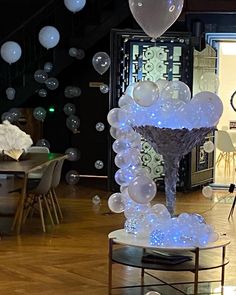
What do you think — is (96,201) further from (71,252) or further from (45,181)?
(71,252)

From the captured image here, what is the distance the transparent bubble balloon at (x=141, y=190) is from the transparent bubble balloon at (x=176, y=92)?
71cm

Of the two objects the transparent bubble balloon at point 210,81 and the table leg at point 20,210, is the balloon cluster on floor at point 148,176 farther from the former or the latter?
the table leg at point 20,210

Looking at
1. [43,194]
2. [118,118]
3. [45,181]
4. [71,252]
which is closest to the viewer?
[118,118]

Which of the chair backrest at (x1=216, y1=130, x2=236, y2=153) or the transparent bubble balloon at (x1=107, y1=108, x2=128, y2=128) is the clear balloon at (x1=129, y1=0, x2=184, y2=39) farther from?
the chair backrest at (x1=216, y1=130, x2=236, y2=153)

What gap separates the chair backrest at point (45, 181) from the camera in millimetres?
7383

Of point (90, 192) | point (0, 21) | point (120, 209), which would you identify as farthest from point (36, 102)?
point (120, 209)

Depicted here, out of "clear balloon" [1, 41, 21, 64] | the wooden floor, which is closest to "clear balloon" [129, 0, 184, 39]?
the wooden floor

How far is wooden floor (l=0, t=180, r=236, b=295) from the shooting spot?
5.30m

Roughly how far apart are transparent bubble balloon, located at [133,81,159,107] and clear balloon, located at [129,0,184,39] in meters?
0.68

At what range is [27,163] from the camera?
7445mm

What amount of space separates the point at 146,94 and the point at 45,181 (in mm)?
2861

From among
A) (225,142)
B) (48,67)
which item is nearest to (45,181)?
(48,67)

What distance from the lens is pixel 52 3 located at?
1140 centimetres

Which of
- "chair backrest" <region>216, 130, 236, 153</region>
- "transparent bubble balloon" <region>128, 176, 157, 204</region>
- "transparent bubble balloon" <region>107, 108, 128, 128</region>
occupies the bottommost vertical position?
"transparent bubble balloon" <region>128, 176, 157, 204</region>
